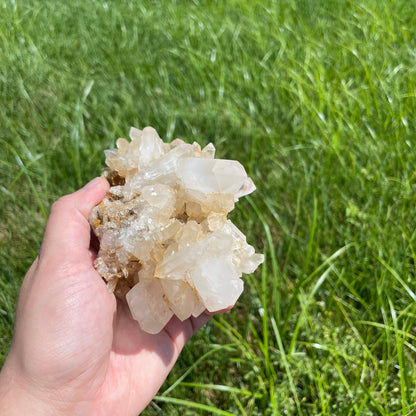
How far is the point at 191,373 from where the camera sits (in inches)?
52.5

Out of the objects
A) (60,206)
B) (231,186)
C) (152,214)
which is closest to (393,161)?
(231,186)

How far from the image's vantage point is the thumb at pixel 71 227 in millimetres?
998

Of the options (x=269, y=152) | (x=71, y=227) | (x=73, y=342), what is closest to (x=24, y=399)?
(x=73, y=342)

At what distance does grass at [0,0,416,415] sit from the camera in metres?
1.30

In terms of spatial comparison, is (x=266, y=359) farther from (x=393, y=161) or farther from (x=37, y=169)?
(x=37, y=169)

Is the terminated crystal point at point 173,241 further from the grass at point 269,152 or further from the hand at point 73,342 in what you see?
the grass at point 269,152

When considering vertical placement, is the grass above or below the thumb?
below

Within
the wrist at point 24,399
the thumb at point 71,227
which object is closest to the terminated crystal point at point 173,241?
the thumb at point 71,227

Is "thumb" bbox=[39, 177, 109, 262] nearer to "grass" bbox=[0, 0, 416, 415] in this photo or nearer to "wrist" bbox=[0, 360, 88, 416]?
"wrist" bbox=[0, 360, 88, 416]

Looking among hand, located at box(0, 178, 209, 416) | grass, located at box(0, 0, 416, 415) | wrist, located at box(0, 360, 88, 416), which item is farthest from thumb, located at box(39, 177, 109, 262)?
grass, located at box(0, 0, 416, 415)

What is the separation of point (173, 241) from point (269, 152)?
80cm

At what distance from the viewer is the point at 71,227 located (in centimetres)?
104

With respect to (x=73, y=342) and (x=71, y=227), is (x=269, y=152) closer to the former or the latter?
(x=71, y=227)

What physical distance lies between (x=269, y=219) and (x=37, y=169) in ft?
2.67
